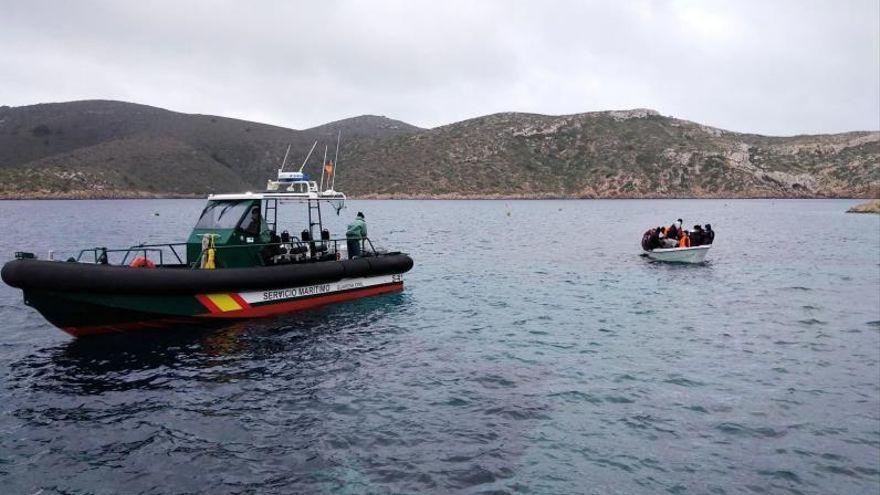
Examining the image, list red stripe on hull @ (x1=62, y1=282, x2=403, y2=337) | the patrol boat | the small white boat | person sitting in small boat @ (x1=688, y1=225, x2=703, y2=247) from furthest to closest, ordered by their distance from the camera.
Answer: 1. person sitting in small boat @ (x1=688, y1=225, x2=703, y2=247)
2. the small white boat
3. red stripe on hull @ (x1=62, y1=282, x2=403, y2=337)
4. the patrol boat

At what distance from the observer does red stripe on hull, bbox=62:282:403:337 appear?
14.3 meters

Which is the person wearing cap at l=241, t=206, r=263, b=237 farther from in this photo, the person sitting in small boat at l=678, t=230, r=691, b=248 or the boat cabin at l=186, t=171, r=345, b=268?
the person sitting in small boat at l=678, t=230, r=691, b=248

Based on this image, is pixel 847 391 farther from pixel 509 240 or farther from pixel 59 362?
pixel 509 240

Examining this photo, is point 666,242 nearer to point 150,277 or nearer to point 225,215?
point 225,215

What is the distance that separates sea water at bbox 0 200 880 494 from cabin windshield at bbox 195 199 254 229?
10.6 feet

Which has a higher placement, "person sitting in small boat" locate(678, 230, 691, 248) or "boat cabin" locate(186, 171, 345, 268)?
"boat cabin" locate(186, 171, 345, 268)

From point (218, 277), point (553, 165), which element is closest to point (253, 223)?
point (218, 277)

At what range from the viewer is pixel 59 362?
503 inches

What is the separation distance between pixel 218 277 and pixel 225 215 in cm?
266

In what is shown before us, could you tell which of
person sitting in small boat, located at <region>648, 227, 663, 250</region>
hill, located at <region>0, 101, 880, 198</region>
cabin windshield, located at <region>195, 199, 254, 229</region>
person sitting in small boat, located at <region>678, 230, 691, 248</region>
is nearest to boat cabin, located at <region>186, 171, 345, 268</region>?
cabin windshield, located at <region>195, 199, 254, 229</region>

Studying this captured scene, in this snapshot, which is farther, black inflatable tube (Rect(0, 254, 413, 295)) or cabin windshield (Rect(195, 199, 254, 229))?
cabin windshield (Rect(195, 199, 254, 229))

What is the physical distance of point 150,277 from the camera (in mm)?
13945

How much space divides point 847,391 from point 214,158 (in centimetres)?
20770

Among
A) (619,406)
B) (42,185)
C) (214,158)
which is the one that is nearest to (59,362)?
(619,406)
